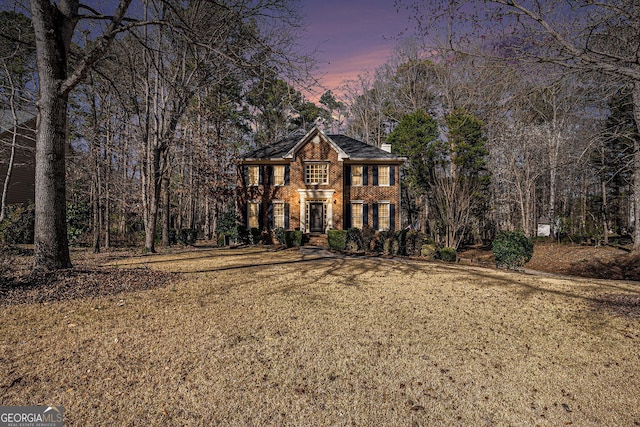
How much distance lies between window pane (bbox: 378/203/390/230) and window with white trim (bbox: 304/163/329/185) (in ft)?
13.4

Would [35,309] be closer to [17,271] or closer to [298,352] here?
[17,271]

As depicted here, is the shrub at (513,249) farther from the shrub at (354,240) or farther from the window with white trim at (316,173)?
the window with white trim at (316,173)

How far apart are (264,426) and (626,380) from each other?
4030 mm

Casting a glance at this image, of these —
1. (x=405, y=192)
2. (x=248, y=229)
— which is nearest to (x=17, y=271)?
(x=248, y=229)

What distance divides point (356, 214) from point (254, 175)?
7.59 m

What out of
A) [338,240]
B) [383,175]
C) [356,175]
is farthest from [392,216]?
[338,240]

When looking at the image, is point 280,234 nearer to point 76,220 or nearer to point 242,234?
point 242,234

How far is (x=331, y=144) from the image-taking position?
20.5 m

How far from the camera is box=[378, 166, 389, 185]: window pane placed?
2088 cm

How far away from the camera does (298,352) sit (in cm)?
386

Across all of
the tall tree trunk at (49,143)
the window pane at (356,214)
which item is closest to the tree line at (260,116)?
the tall tree trunk at (49,143)

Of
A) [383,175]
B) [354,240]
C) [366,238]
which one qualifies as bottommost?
[354,240]

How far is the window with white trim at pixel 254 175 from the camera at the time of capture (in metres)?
21.2

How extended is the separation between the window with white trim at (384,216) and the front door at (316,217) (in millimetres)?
3946
